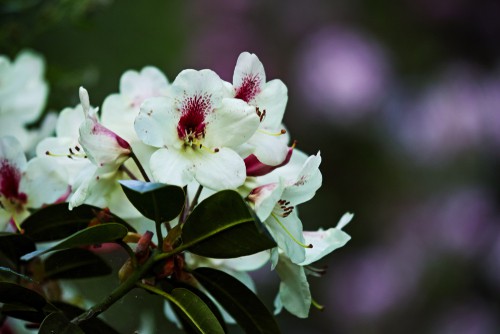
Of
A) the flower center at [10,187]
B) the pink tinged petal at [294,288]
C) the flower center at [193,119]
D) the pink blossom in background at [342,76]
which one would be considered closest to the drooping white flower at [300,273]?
the pink tinged petal at [294,288]

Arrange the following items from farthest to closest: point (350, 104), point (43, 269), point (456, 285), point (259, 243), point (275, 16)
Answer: point (275, 16) → point (350, 104) → point (456, 285) → point (43, 269) → point (259, 243)

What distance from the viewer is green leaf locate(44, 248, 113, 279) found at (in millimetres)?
641

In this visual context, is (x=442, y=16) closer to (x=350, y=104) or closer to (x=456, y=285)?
(x=350, y=104)

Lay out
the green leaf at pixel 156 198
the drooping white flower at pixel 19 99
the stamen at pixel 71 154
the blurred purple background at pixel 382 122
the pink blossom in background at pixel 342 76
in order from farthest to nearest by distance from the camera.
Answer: the pink blossom in background at pixel 342 76 < the blurred purple background at pixel 382 122 < the drooping white flower at pixel 19 99 < the stamen at pixel 71 154 < the green leaf at pixel 156 198

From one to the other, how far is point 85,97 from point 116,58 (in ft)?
6.26

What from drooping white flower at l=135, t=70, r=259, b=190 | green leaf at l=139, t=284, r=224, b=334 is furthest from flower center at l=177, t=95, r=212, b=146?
green leaf at l=139, t=284, r=224, b=334

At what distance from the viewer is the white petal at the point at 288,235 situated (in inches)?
21.5

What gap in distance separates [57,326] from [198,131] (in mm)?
157

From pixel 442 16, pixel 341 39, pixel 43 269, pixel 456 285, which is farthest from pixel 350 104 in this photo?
pixel 43 269

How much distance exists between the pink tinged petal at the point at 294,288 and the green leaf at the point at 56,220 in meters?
0.11

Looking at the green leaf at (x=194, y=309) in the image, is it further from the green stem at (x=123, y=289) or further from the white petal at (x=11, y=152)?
the white petal at (x=11, y=152)

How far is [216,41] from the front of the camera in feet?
8.84

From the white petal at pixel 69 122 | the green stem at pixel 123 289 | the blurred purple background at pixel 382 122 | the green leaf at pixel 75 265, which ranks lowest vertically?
the blurred purple background at pixel 382 122

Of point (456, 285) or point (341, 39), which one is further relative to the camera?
point (341, 39)
